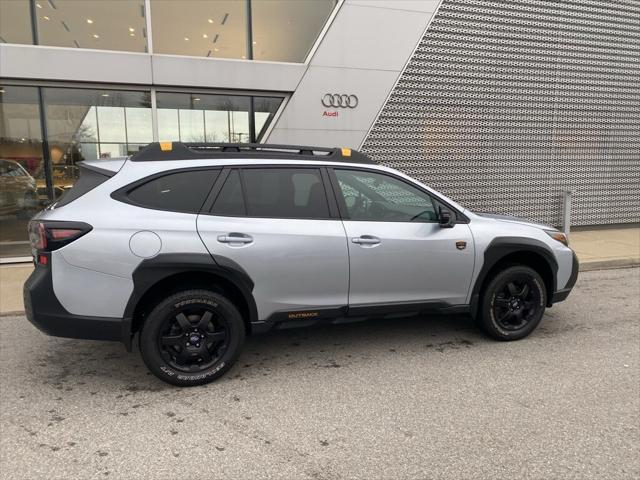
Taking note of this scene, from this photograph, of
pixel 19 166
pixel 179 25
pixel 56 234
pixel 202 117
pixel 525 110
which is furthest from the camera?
pixel 525 110

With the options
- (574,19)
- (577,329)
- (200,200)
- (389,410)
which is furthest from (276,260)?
(574,19)

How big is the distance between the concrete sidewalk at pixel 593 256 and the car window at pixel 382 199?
4342mm

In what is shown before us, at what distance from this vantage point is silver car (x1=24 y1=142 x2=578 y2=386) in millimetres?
3389

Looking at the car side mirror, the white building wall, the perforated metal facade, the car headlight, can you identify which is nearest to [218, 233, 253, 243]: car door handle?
the car side mirror

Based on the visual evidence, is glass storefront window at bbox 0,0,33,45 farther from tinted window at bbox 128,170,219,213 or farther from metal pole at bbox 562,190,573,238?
metal pole at bbox 562,190,573,238

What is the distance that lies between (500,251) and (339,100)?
6.26 meters

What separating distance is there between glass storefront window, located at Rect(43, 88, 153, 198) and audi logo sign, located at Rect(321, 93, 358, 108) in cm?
344

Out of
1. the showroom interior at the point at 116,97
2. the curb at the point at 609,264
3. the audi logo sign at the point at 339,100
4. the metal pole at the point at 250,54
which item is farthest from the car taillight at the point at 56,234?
the curb at the point at 609,264

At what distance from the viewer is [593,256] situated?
862 centimetres

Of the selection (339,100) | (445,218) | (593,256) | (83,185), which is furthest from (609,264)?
(83,185)

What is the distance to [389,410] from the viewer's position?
10.8ft

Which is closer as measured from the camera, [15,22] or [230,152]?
[230,152]

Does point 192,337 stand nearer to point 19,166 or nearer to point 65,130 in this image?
point 65,130

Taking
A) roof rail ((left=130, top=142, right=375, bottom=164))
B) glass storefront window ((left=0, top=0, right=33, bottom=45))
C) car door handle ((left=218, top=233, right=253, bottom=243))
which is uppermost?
glass storefront window ((left=0, top=0, right=33, bottom=45))
